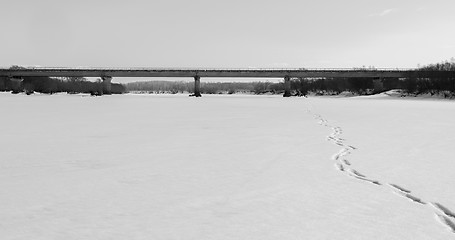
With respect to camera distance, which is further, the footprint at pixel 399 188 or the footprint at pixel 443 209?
the footprint at pixel 399 188

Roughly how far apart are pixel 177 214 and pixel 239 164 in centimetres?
270

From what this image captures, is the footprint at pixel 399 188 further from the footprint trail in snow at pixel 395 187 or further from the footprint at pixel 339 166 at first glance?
the footprint at pixel 339 166

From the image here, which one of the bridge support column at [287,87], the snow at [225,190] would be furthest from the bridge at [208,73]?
the snow at [225,190]

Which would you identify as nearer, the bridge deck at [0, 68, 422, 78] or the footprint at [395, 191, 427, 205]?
the footprint at [395, 191, 427, 205]

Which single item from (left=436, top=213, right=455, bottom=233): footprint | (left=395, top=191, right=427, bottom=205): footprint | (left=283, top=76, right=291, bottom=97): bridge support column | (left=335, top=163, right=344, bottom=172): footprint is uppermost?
(left=283, top=76, right=291, bottom=97): bridge support column

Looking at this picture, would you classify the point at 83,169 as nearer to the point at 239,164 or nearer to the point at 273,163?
the point at 239,164

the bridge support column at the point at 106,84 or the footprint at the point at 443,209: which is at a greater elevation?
the bridge support column at the point at 106,84

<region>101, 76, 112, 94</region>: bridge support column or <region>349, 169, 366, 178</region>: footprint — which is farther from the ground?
<region>101, 76, 112, 94</region>: bridge support column

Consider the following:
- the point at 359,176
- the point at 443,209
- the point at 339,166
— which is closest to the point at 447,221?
the point at 443,209

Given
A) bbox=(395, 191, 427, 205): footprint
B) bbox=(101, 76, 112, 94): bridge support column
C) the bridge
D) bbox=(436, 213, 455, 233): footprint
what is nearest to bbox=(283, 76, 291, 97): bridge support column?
the bridge

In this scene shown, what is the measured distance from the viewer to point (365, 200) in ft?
13.1

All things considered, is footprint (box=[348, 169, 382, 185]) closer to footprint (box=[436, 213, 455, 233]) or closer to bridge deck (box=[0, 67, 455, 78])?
footprint (box=[436, 213, 455, 233])

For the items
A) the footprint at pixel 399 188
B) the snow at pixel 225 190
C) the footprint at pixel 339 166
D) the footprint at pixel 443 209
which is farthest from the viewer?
the footprint at pixel 339 166

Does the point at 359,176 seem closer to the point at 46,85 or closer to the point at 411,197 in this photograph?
the point at 411,197
